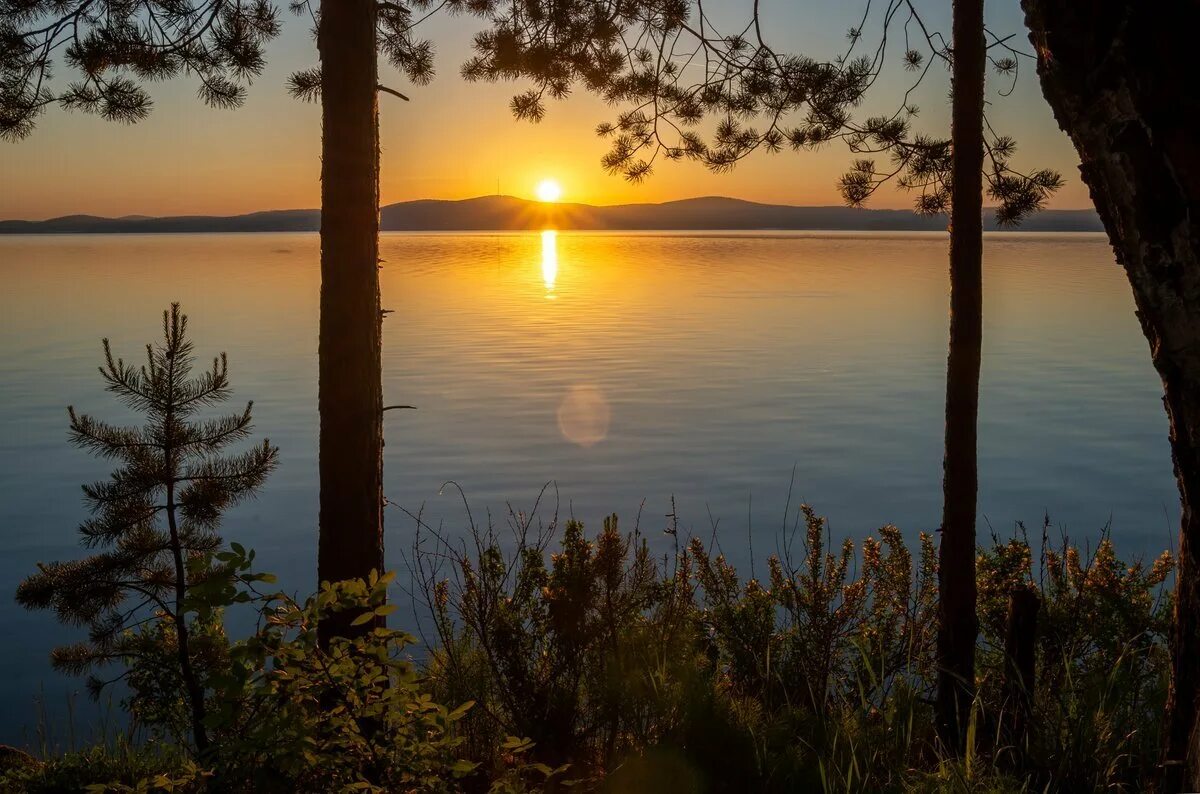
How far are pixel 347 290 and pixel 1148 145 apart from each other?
388cm

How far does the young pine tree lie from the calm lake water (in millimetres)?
3515

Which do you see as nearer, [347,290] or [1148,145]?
[1148,145]

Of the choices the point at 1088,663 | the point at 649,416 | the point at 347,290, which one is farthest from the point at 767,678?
the point at 649,416

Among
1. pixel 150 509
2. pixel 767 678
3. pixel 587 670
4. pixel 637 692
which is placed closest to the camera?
pixel 637 692

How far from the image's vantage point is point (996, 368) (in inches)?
966

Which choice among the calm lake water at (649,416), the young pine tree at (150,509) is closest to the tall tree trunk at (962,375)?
the young pine tree at (150,509)

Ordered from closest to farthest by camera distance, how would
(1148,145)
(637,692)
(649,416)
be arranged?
(1148,145), (637,692), (649,416)

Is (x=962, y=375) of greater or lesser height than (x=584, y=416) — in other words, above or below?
above

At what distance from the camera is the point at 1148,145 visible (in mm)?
2111

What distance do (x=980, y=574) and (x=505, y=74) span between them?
16.7ft

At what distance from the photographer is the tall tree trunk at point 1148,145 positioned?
6.81 ft

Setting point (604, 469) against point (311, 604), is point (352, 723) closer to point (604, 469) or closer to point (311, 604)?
point (311, 604)

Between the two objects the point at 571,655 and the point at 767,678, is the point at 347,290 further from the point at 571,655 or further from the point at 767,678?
the point at 767,678

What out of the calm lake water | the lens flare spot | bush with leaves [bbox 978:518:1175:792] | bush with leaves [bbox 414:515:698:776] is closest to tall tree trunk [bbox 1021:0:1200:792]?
bush with leaves [bbox 978:518:1175:792]
